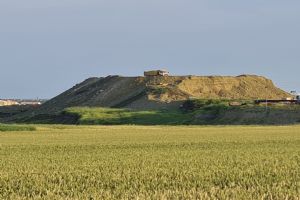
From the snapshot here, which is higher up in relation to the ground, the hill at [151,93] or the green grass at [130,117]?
the hill at [151,93]

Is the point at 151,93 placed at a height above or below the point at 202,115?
above

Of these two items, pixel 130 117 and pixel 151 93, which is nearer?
pixel 130 117

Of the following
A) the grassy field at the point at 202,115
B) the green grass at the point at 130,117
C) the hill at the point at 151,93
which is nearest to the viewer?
the grassy field at the point at 202,115

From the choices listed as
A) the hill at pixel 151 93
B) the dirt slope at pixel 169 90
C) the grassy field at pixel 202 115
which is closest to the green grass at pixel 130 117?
the grassy field at pixel 202 115

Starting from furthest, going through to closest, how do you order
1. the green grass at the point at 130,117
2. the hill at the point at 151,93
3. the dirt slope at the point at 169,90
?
1. the dirt slope at the point at 169,90
2. the hill at the point at 151,93
3. the green grass at the point at 130,117

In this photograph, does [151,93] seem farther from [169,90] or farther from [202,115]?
[202,115]

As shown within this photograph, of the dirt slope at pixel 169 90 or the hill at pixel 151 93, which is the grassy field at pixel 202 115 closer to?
the hill at pixel 151 93

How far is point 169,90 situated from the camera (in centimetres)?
16112

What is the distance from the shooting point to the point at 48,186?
18.3 metres

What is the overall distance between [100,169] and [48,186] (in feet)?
18.0

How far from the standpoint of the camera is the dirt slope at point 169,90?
16175cm

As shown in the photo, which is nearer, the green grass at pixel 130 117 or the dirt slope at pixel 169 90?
the green grass at pixel 130 117

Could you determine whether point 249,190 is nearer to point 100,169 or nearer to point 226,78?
point 100,169

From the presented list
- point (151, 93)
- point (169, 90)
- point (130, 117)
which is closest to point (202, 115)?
point (130, 117)
